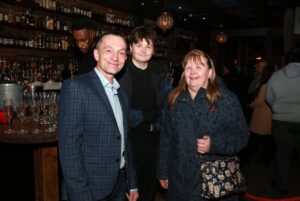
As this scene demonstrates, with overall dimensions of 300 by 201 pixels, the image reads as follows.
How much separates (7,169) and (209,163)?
1520 mm

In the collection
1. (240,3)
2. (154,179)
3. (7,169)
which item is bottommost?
(154,179)

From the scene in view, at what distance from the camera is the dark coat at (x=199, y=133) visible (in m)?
1.86

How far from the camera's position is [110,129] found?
1.61 metres

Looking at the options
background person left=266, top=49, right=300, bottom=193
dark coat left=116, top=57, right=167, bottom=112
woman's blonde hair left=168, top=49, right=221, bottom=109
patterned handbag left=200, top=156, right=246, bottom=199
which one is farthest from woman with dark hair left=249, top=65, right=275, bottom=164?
patterned handbag left=200, top=156, right=246, bottom=199

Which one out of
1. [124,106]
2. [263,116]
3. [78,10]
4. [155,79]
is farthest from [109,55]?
[78,10]

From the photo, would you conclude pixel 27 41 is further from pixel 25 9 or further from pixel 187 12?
pixel 187 12

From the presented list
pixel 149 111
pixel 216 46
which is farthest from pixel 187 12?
pixel 149 111

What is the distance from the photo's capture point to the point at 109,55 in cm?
170

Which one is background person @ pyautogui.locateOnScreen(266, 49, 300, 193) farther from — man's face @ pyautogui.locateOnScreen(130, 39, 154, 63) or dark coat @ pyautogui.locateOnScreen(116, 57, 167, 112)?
man's face @ pyautogui.locateOnScreen(130, 39, 154, 63)

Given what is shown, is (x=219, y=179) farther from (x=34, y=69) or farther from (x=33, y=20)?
(x=33, y=20)

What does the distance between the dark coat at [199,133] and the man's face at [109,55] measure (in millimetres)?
519

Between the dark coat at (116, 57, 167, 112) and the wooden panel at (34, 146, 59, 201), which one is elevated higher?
the dark coat at (116, 57, 167, 112)

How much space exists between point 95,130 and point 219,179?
79 cm

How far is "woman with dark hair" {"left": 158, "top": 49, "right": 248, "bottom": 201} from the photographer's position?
186 cm
